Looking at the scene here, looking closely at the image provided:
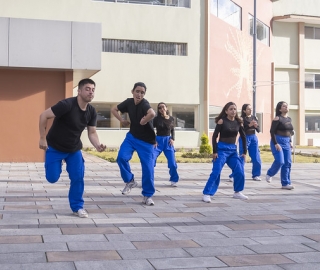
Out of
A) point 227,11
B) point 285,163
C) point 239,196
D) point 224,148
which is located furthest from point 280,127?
point 227,11

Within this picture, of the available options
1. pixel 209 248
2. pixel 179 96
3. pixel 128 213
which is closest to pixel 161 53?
pixel 179 96

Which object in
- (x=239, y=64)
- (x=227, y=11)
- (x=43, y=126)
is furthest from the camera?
(x=239, y=64)

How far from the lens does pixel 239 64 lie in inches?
1384

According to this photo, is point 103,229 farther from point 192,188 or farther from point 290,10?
point 290,10

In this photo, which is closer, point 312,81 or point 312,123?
point 312,81

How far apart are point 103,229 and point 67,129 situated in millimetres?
1544

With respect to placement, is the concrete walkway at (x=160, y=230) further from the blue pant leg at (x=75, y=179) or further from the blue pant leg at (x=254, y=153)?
the blue pant leg at (x=254, y=153)

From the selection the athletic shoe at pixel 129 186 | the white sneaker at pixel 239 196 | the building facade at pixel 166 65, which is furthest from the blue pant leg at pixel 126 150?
the building facade at pixel 166 65

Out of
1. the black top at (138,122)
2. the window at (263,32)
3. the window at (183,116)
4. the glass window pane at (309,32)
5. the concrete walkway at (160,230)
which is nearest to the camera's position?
the concrete walkway at (160,230)

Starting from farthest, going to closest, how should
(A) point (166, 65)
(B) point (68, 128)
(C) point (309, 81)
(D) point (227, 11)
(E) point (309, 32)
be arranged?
(E) point (309, 32)
(C) point (309, 81)
(D) point (227, 11)
(A) point (166, 65)
(B) point (68, 128)

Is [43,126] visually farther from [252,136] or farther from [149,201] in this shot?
[252,136]

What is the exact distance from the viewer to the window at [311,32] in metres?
42.2

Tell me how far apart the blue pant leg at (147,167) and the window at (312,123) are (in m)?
35.2

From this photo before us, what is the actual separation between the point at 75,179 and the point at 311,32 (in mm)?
37532
